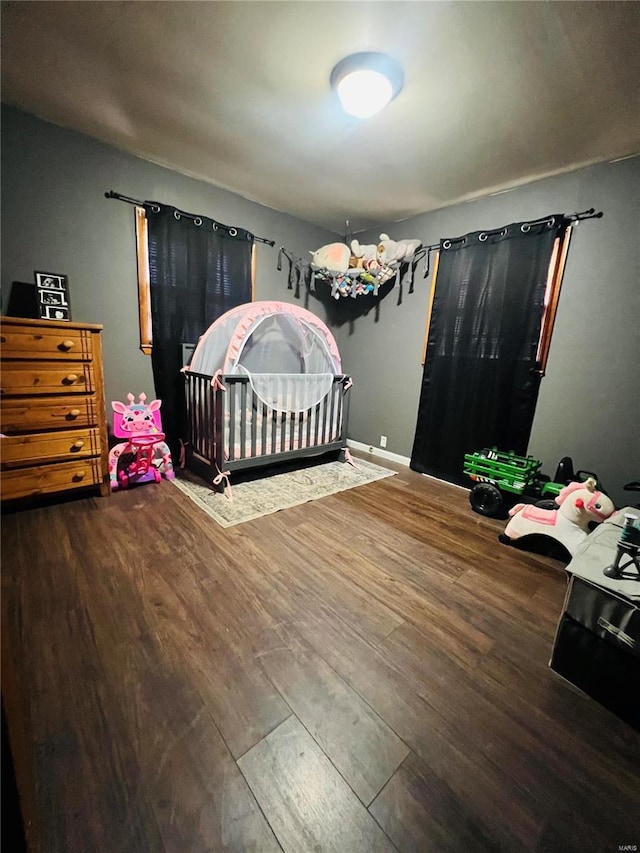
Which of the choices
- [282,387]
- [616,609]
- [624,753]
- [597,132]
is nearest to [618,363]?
[597,132]

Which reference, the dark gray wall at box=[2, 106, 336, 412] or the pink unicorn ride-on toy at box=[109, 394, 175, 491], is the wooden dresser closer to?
the pink unicorn ride-on toy at box=[109, 394, 175, 491]

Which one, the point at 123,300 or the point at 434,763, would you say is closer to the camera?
the point at 434,763

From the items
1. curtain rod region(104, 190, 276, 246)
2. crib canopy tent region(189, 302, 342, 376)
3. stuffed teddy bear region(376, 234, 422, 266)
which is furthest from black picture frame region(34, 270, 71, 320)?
stuffed teddy bear region(376, 234, 422, 266)

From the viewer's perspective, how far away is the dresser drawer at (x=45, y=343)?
5.80ft

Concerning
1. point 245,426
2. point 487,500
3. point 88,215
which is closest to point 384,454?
point 487,500

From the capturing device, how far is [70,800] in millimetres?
762

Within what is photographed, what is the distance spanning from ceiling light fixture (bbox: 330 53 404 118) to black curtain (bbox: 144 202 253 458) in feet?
4.95

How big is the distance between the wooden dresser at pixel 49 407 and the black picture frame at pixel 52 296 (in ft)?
0.69

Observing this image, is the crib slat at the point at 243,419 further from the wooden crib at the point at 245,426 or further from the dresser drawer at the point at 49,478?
the dresser drawer at the point at 49,478

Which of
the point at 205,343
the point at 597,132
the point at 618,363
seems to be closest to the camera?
the point at 597,132

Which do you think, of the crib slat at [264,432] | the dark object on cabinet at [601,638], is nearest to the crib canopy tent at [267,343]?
the crib slat at [264,432]

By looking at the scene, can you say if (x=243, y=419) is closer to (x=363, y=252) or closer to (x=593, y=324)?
(x=363, y=252)

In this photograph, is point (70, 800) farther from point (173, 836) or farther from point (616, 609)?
point (616, 609)

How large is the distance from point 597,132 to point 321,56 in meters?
1.56
